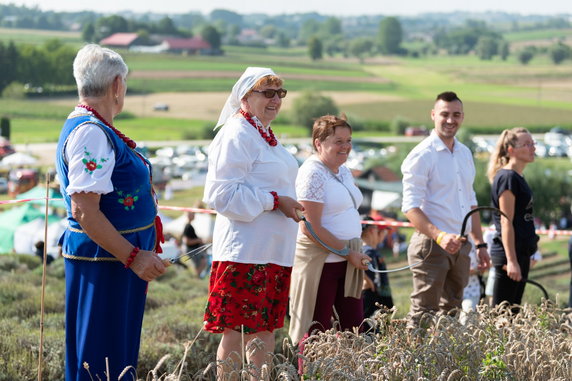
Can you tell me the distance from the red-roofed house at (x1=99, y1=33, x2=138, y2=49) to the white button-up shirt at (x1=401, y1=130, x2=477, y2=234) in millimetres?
180798

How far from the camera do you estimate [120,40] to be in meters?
186

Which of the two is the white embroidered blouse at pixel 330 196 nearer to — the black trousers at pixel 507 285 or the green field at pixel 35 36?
the black trousers at pixel 507 285

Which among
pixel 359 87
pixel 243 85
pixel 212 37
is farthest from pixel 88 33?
pixel 243 85

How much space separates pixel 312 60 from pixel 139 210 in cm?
19517

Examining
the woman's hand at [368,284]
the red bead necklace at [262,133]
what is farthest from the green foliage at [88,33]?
the red bead necklace at [262,133]

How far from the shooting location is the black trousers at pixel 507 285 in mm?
5605

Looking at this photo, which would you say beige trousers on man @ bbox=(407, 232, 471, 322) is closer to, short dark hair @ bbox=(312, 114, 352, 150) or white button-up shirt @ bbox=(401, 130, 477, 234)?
white button-up shirt @ bbox=(401, 130, 477, 234)

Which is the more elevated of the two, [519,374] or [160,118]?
[519,374]

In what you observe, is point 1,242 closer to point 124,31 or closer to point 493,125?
point 493,125

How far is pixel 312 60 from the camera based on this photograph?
19662cm

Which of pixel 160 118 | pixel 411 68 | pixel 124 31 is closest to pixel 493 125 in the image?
pixel 160 118

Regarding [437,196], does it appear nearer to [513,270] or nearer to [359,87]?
[513,270]

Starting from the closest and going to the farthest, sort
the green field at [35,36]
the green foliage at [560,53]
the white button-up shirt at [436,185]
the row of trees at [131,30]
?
the white button-up shirt at [436,185] → the green field at [35,36] → the green foliage at [560,53] → the row of trees at [131,30]

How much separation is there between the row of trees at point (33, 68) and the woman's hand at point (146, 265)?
138 meters
